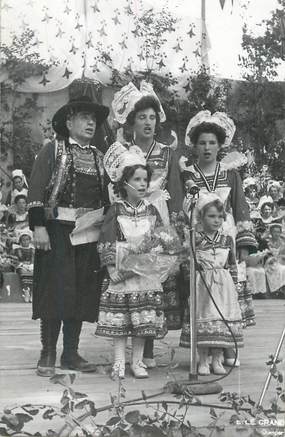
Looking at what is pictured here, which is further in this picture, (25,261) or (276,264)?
(25,261)

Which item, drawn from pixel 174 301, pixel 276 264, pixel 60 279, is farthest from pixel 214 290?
pixel 276 264

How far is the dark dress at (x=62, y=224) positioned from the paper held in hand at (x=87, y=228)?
3cm

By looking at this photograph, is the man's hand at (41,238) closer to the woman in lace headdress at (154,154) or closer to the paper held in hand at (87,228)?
the paper held in hand at (87,228)

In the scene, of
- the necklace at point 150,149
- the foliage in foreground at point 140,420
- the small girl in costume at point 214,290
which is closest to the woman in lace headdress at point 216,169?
the small girl in costume at point 214,290

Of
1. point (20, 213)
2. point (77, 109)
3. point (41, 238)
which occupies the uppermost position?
point (77, 109)

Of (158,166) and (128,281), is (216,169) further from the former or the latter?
(128,281)

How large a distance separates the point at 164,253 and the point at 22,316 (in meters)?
2.73

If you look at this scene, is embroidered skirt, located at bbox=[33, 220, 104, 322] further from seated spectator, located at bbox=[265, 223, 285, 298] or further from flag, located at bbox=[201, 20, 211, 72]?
seated spectator, located at bbox=[265, 223, 285, 298]

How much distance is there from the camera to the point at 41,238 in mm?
4391

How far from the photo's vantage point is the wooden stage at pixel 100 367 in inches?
147

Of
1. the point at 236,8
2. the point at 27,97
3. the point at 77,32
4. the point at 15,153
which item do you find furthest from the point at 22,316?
the point at 236,8

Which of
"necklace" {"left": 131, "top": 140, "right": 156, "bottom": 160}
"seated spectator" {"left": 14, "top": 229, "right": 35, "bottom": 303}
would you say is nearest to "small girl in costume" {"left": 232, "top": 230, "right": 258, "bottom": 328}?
"necklace" {"left": 131, "top": 140, "right": 156, "bottom": 160}

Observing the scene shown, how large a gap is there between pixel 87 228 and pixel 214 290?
Answer: 81 centimetres

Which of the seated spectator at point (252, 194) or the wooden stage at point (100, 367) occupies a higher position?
the seated spectator at point (252, 194)
